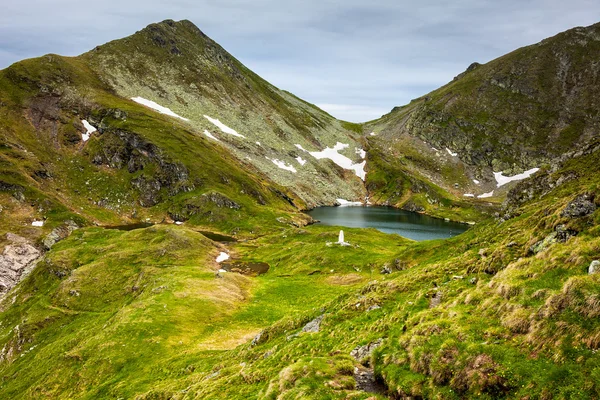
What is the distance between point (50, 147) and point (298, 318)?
201768mm

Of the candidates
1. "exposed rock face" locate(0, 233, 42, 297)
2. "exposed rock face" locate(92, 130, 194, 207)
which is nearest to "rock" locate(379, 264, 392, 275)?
"exposed rock face" locate(0, 233, 42, 297)

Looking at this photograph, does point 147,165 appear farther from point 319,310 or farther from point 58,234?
point 319,310

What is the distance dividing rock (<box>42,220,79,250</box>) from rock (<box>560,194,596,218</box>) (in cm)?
14174

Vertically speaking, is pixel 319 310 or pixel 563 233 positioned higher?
pixel 563 233

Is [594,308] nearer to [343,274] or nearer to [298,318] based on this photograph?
[298,318]

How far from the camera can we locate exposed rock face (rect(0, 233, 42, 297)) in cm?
10088

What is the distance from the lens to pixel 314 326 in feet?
106

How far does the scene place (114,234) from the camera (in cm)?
11700

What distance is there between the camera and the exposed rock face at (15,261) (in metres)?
101

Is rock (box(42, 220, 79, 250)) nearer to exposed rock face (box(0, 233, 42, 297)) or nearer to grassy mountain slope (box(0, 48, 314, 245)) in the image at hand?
exposed rock face (box(0, 233, 42, 297))

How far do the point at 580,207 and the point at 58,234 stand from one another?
152m

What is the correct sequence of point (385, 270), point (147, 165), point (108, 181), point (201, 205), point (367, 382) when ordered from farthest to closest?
point (147, 165), point (108, 181), point (201, 205), point (385, 270), point (367, 382)

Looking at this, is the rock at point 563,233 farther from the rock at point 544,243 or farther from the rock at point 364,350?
the rock at point 364,350

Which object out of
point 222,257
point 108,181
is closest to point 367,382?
point 222,257
